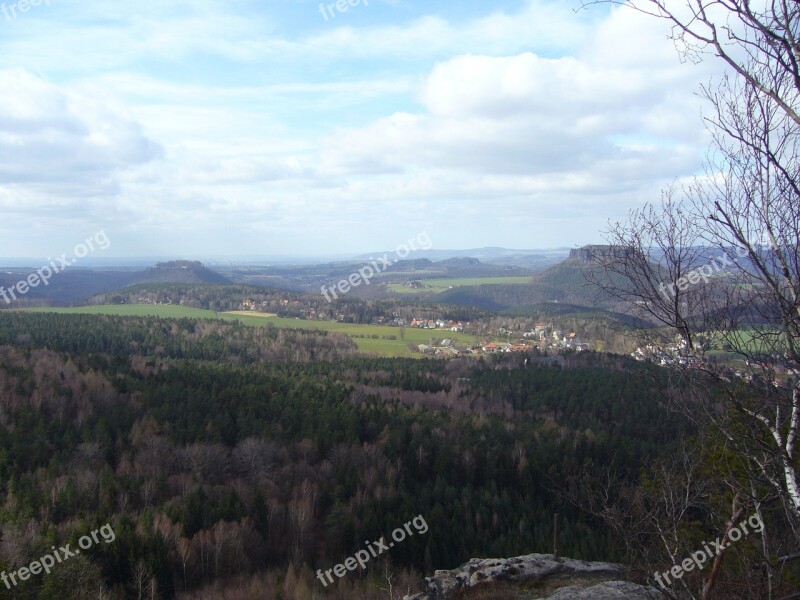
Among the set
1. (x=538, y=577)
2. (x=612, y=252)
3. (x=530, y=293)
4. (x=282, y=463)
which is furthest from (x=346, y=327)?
(x=612, y=252)

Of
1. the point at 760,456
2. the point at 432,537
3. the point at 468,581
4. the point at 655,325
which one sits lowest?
the point at 432,537

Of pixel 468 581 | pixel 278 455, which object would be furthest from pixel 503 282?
pixel 468 581

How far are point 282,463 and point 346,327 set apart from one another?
68.9 meters

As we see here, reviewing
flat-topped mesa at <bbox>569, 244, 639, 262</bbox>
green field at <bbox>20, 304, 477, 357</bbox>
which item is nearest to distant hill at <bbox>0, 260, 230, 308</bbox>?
green field at <bbox>20, 304, 477, 357</bbox>

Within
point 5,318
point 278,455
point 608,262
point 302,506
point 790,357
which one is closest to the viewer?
point 790,357

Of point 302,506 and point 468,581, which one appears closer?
point 468,581

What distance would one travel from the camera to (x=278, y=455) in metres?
36.4

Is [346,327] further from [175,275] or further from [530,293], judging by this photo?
[175,275]

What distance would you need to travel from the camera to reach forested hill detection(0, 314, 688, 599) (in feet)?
78.6

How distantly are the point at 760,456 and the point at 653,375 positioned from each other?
2.05 m

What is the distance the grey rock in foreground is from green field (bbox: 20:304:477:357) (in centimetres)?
6428

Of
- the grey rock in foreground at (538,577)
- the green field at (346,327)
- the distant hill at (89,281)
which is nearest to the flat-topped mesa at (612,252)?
the grey rock in foreground at (538,577)

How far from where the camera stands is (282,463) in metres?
36.2

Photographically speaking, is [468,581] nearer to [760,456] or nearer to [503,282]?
[760,456]
